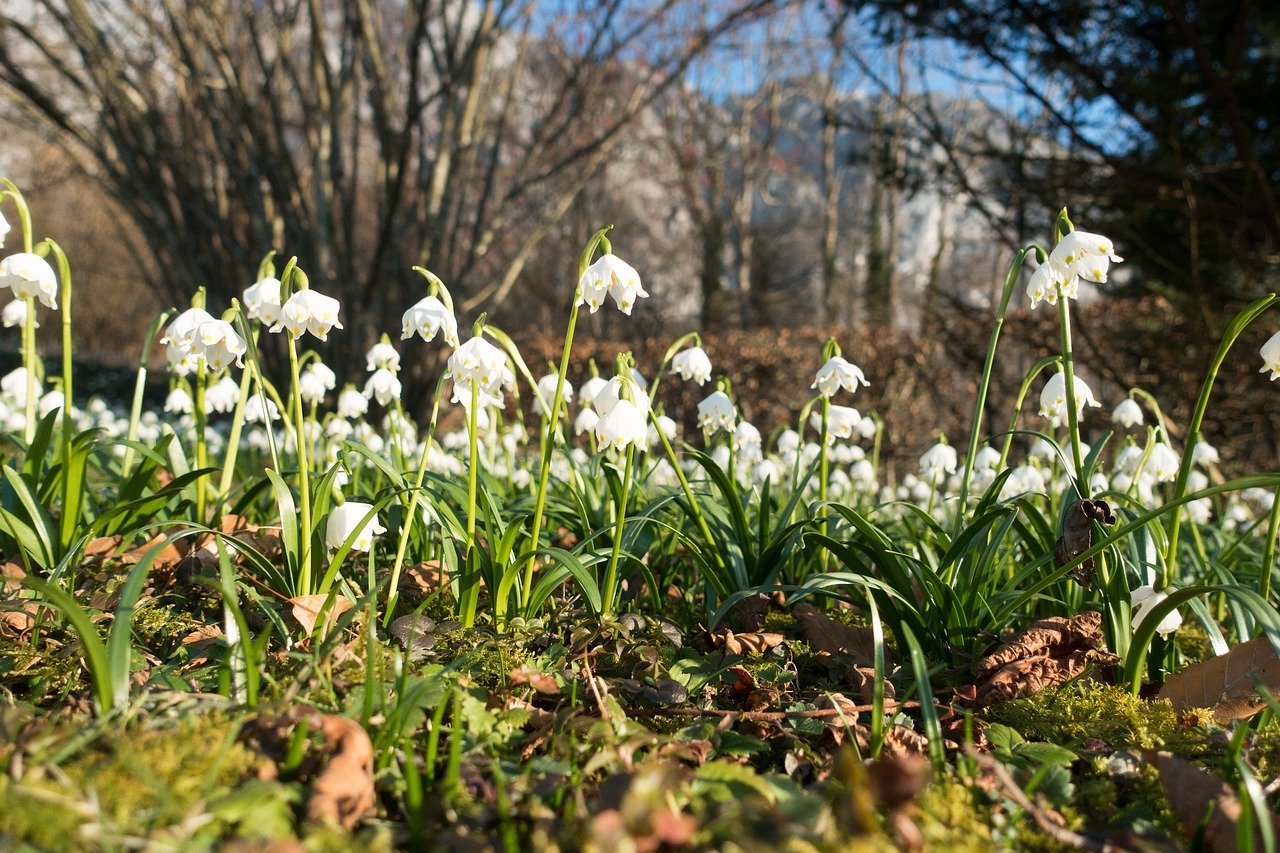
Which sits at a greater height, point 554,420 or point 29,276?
point 29,276

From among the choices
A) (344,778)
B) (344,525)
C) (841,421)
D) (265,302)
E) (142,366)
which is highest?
(265,302)

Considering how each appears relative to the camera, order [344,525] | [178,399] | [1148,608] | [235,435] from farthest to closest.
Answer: [178,399] < [235,435] < [344,525] < [1148,608]

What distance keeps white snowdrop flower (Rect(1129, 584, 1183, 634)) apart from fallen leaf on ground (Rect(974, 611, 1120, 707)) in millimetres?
74

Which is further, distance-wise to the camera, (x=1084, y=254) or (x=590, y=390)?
(x=590, y=390)

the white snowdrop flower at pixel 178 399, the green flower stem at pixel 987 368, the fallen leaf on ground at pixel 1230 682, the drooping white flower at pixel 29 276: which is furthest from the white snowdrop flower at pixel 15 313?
the fallen leaf on ground at pixel 1230 682

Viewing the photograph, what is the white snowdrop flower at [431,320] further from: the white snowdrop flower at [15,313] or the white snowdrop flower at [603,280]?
the white snowdrop flower at [15,313]

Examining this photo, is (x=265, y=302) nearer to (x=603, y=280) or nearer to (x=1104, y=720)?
(x=603, y=280)

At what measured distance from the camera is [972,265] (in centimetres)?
2339

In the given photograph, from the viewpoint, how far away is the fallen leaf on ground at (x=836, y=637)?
6.55ft

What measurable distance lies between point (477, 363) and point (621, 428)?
362mm

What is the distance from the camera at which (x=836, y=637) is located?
6.75ft

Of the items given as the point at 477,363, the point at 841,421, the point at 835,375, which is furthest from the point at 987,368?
the point at 477,363

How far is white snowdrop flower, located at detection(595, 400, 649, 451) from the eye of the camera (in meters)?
1.73

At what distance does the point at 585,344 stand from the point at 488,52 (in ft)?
10.1
